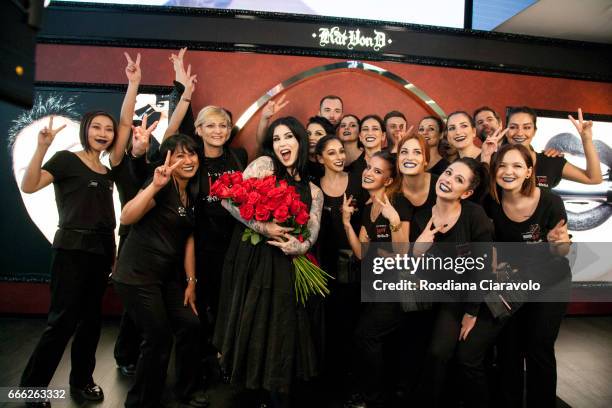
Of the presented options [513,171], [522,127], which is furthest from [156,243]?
[522,127]

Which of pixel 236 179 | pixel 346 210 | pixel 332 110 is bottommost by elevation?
pixel 346 210

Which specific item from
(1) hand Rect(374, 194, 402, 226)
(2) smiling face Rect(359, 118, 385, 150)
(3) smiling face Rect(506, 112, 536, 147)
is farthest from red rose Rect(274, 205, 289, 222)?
(3) smiling face Rect(506, 112, 536, 147)

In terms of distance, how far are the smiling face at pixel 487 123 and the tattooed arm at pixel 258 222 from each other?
1.97m

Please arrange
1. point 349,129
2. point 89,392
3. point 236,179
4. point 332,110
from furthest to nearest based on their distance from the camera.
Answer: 1. point 332,110
2. point 349,129
3. point 89,392
4. point 236,179

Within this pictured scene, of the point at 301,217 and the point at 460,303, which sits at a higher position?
the point at 301,217

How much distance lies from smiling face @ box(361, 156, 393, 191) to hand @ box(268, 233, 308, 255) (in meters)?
0.66

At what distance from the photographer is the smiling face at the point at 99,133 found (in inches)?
98.5

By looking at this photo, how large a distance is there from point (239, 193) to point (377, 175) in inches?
36.7

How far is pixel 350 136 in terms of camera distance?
10.9 ft

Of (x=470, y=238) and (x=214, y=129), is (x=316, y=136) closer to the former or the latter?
(x=214, y=129)

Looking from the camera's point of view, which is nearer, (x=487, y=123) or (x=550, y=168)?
(x=550, y=168)

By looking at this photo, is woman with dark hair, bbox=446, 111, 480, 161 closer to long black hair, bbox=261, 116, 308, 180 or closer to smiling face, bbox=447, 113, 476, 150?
smiling face, bbox=447, 113, 476, 150

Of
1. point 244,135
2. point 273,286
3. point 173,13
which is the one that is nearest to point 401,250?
point 273,286

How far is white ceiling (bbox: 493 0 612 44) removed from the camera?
3455 millimetres
